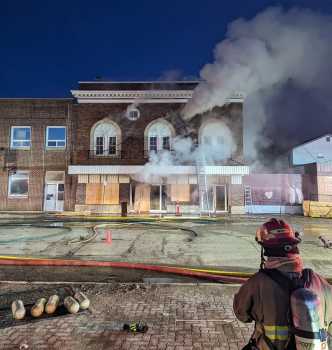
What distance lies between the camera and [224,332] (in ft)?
13.6

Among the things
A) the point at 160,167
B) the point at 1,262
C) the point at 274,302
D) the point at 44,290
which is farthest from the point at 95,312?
the point at 160,167

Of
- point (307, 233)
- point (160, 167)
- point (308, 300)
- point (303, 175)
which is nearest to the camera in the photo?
point (308, 300)

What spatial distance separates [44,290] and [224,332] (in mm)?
3316

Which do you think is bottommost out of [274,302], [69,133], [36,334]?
[36,334]

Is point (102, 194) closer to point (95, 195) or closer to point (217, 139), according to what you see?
point (95, 195)

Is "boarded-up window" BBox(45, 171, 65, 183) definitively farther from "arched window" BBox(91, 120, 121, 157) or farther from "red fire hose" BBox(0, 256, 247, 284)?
"red fire hose" BBox(0, 256, 247, 284)

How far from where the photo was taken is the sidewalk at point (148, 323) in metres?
3.86

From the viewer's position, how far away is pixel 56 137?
981 inches

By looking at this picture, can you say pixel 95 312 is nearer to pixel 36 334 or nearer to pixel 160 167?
pixel 36 334

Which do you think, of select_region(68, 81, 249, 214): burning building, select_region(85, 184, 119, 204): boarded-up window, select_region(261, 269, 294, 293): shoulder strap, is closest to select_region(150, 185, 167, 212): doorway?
select_region(68, 81, 249, 214): burning building

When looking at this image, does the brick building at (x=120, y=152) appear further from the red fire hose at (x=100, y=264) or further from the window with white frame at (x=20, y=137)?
the red fire hose at (x=100, y=264)

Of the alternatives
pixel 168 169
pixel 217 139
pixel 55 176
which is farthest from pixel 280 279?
pixel 55 176

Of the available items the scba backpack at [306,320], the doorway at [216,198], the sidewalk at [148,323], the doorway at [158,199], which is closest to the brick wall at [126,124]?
the doorway at [158,199]

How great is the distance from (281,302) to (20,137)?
25792 millimetres
